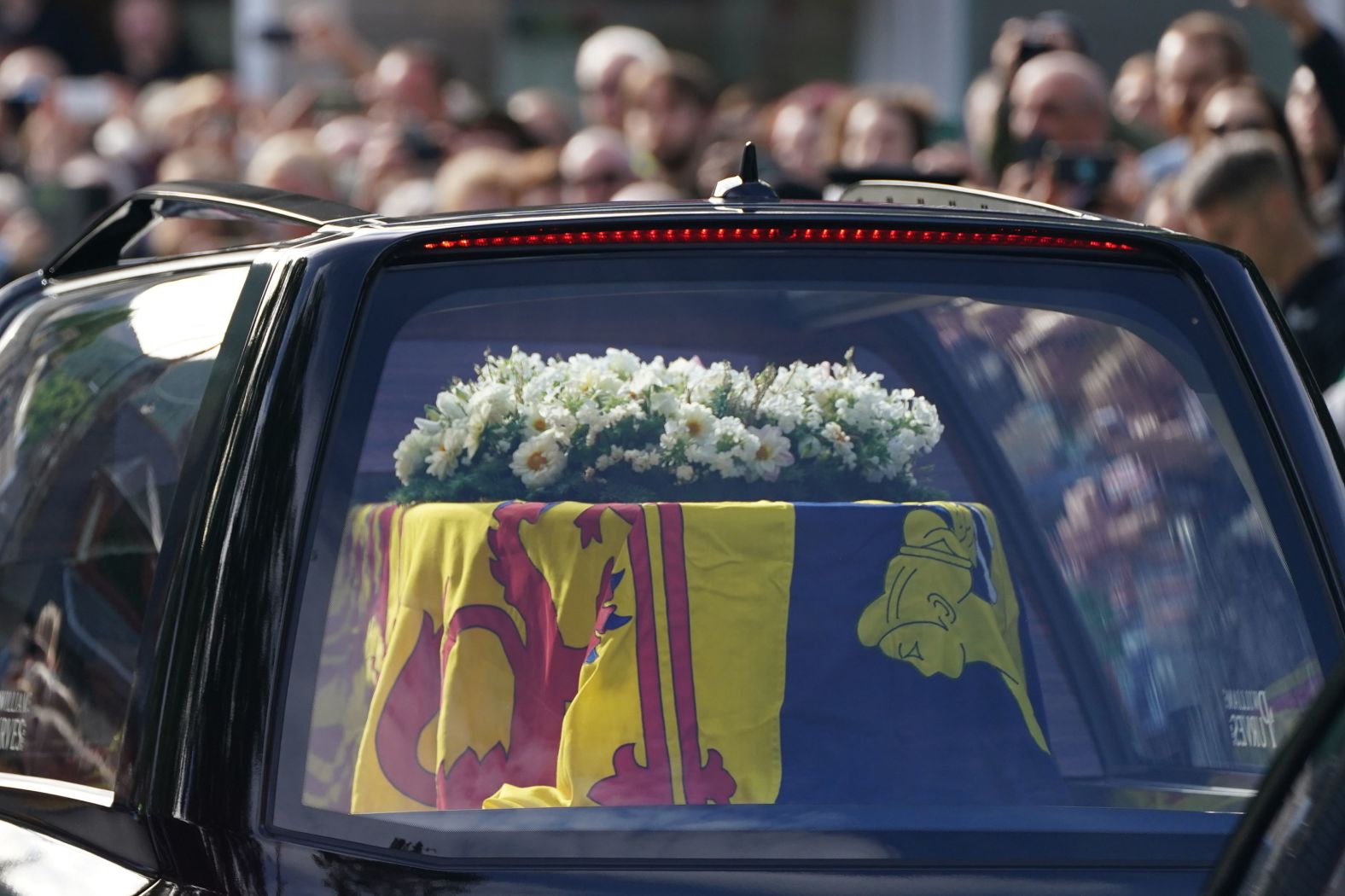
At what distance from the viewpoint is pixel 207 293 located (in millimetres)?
2553

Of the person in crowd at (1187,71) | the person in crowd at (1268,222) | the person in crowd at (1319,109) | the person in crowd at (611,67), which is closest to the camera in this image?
the person in crowd at (1268,222)

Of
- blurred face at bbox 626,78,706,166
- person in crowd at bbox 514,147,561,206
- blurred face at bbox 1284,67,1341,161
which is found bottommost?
blurred face at bbox 1284,67,1341,161

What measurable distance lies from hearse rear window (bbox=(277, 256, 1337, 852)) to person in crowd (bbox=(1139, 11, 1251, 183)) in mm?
4843

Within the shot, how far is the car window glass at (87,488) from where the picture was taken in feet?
8.18

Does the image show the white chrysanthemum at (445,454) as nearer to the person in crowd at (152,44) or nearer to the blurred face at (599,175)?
the blurred face at (599,175)

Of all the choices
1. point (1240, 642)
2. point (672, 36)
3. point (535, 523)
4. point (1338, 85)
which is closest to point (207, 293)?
point (535, 523)

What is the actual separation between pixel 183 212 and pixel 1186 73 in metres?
4.88

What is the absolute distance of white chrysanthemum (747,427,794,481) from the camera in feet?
7.59

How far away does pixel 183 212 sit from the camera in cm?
304

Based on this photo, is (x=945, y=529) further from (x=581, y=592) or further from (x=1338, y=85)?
(x=1338, y=85)

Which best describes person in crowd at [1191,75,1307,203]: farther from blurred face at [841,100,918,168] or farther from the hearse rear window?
the hearse rear window

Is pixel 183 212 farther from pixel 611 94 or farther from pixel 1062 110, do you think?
pixel 611 94

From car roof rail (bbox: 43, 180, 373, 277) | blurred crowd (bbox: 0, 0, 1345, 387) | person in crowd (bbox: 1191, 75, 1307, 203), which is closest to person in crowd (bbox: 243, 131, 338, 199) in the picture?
blurred crowd (bbox: 0, 0, 1345, 387)

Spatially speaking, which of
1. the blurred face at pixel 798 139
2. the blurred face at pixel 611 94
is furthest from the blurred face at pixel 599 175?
the blurred face at pixel 611 94
